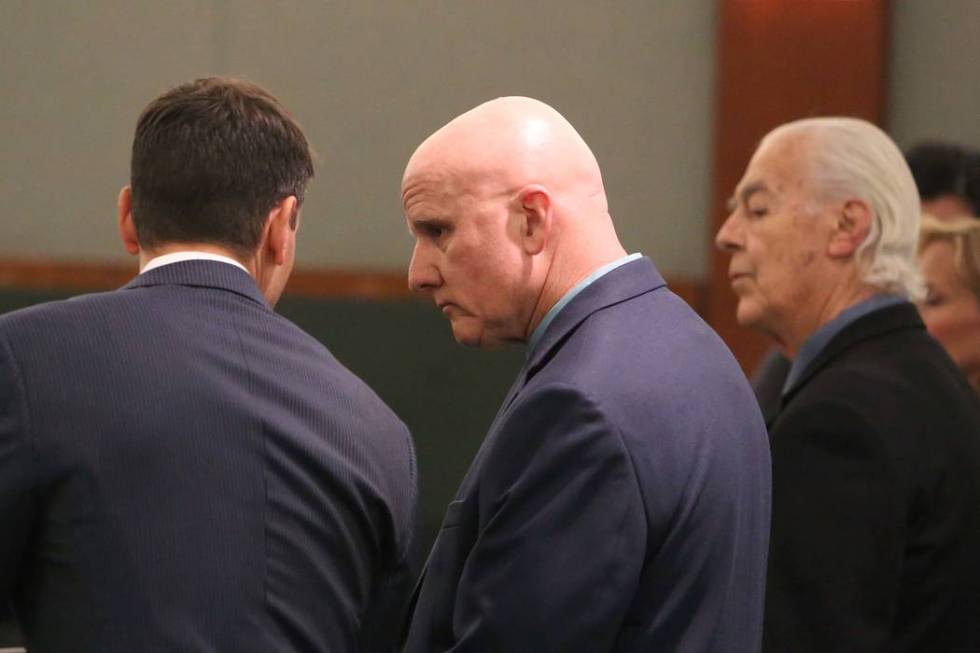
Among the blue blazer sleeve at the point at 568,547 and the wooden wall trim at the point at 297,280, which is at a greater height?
the blue blazer sleeve at the point at 568,547

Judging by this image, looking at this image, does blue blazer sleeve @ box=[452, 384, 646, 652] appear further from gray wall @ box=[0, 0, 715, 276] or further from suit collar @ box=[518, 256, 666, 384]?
gray wall @ box=[0, 0, 715, 276]

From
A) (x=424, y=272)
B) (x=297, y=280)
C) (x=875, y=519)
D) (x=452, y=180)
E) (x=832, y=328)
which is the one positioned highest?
(x=452, y=180)

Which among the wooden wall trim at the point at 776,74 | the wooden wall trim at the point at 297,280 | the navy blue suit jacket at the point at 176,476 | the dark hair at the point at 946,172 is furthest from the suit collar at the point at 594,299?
the wooden wall trim at the point at 776,74

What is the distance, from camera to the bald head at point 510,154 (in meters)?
1.60

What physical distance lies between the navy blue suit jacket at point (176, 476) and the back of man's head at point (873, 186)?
120cm

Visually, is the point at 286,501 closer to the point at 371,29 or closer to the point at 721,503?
the point at 721,503

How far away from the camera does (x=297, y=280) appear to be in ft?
14.6

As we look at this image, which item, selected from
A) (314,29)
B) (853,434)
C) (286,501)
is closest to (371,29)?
(314,29)

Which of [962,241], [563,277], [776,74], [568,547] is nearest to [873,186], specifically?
[962,241]

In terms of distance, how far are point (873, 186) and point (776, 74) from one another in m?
2.29

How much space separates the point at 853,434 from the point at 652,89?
9.32ft

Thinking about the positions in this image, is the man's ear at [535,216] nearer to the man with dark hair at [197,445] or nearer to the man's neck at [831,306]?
the man with dark hair at [197,445]

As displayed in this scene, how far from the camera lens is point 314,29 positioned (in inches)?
178

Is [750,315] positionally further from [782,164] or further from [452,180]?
[452,180]
